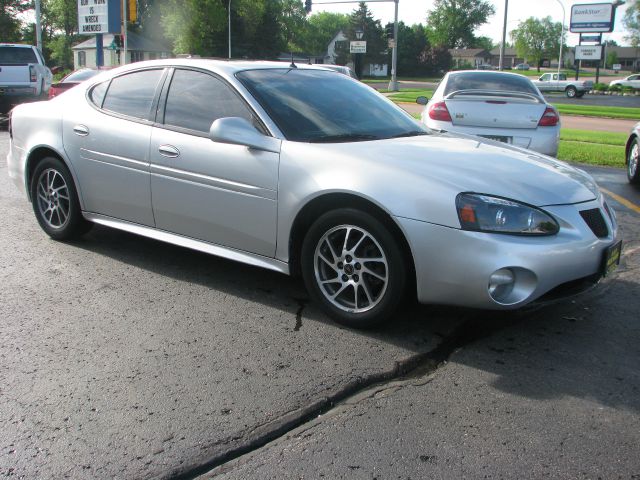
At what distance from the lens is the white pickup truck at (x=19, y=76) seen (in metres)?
17.4

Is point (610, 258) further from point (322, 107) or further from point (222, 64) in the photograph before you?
point (222, 64)

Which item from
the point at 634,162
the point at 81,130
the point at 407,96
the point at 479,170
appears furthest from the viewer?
the point at 407,96

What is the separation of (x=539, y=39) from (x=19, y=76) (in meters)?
139

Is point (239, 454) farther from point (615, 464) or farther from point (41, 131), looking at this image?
point (41, 131)

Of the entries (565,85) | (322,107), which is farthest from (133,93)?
(565,85)

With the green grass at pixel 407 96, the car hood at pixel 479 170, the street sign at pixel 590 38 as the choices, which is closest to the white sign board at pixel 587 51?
the street sign at pixel 590 38

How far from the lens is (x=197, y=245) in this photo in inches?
184

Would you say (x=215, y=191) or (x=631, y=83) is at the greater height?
(x=631, y=83)

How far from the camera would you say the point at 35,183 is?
5.80 meters

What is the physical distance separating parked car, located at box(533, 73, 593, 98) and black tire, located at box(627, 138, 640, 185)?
41434 millimetres

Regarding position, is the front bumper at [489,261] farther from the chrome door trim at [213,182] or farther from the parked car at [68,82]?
the parked car at [68,82]

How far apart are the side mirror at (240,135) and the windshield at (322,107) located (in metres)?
0.13

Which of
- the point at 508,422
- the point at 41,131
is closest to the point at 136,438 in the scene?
the point at 508,422

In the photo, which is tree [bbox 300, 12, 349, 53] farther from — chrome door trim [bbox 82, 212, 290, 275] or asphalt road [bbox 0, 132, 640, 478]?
asphalt road [bbox 0, 132, 640, 478]
